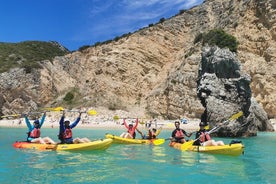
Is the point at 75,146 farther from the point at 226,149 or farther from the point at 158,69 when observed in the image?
the point at 158,69

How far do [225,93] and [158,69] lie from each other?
22968 millimetres

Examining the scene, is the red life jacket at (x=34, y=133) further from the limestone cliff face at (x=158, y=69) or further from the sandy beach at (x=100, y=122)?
the limestone cliff face at (x=158, y=69)

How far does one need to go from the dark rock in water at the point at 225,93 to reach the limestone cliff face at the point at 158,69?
1107 centimetres

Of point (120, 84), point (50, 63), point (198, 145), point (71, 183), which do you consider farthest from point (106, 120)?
point (71, 183)

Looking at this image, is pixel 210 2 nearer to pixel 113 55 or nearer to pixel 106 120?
pixel 113 55

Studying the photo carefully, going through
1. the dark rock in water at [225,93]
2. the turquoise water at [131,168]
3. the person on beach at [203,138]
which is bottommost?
the turquoise water at [131,168]

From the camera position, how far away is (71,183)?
812 cm

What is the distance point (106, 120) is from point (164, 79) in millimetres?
11194

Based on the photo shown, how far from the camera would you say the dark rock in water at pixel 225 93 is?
918 inches

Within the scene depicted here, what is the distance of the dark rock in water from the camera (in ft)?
76.5

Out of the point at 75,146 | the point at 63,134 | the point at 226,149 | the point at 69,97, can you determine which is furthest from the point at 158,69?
the point at 226,149

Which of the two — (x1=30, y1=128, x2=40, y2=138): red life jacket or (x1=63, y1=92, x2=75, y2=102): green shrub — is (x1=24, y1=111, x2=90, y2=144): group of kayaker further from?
(x1=63, y1=92, x2=75, y2=102): green shrub

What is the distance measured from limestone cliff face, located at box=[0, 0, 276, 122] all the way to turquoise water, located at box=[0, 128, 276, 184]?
23.6 metres

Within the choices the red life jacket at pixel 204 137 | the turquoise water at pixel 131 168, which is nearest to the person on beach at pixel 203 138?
the red life jacket at pixel 204 137
